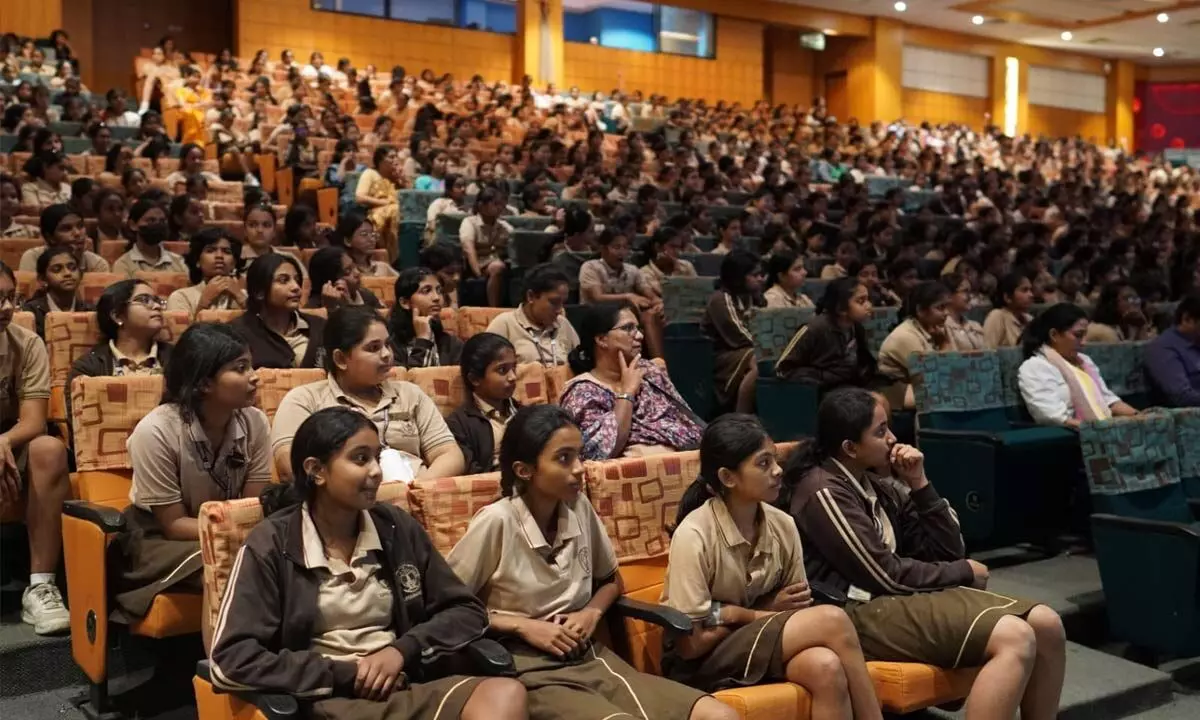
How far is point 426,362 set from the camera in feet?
11.1

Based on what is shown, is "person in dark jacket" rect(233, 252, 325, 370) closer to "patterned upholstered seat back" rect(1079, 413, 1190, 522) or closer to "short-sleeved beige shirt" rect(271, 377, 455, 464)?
"short-sleeved beige shirt" rect(271, 377, 455, 464)

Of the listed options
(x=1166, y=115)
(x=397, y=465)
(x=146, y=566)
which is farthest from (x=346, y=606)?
(x=1166, y=115)

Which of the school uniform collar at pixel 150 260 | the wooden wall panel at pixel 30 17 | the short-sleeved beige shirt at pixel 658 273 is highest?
the wooden wall panel at pixel 30 17

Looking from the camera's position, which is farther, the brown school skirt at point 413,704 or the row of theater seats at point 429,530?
the row of theater seats at point 429,530

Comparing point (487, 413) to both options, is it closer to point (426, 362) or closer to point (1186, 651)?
point (426, 362)

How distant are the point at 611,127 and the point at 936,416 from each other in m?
9.12

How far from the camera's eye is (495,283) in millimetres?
5633

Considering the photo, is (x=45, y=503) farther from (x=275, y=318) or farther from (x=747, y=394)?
(x=747, y=394)

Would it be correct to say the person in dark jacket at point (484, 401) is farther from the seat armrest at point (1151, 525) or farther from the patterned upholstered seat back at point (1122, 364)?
the patterned upholstered seat back at point (1122, 364)

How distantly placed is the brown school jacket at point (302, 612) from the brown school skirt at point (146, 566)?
0.43 metres

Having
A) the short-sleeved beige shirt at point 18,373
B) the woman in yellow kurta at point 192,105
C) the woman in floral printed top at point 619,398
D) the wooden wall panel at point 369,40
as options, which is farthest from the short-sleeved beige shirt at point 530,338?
the wooden wall panel at point 369,40

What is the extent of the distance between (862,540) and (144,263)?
3.14 meters

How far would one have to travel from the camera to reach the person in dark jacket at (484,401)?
2.80 m

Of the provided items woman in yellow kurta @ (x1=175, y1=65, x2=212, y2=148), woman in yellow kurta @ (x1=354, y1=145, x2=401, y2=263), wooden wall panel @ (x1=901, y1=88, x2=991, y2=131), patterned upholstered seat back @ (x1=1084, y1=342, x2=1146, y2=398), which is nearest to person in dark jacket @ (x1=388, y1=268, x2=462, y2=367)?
patterned upholstered seat back @ (x1=1084, y1=342, x2=1146, y2=398)
